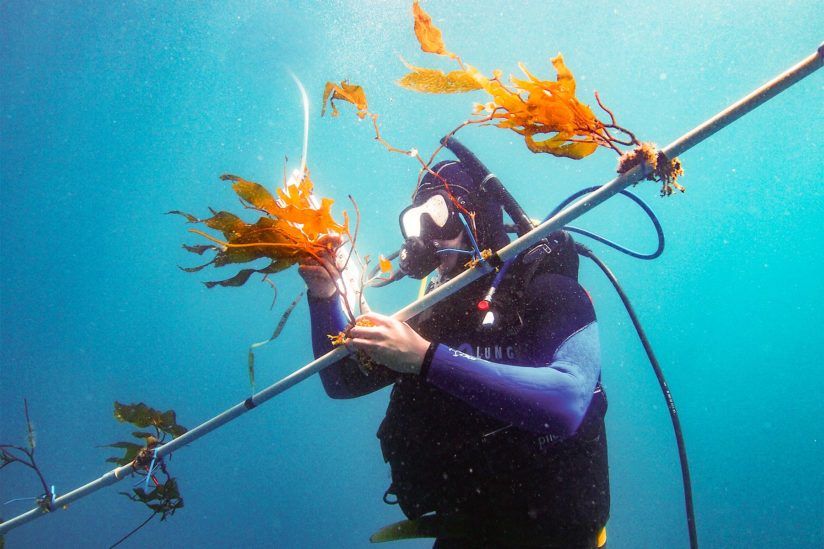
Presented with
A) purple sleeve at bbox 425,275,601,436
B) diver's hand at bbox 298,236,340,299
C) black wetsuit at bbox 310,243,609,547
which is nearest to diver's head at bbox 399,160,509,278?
Result: black wetsuit at bbox 310,243,609,547

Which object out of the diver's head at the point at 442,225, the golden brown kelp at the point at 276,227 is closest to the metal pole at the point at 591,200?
the golden brown kelp at the point at 276,227

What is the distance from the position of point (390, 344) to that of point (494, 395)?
0.54 meters

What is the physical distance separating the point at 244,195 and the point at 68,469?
44.4m

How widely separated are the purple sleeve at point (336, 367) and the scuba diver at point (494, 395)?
1 centimetres

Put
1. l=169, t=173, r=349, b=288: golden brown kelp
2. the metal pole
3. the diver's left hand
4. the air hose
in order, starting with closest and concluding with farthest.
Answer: the metal pole
l=169, t=173, r=349, b=288: golden brown kelp
the diver's left hand
the air hose

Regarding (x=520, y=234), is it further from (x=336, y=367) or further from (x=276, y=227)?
(x=336, y=367)

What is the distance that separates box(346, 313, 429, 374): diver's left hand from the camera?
5.70 ft

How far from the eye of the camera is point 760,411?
51594 millimetres

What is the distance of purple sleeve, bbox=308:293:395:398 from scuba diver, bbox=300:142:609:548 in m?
0.01

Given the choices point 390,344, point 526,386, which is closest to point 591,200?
point 526,386

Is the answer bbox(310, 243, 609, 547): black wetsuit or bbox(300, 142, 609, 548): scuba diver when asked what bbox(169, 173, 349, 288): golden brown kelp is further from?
bbox(310, 243, 609, 547): black wetsuit

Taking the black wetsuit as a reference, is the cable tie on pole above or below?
above

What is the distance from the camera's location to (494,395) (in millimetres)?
1770

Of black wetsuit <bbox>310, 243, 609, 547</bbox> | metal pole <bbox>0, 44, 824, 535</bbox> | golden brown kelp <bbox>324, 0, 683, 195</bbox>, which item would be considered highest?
golden brown kelp <bbox>324, 0, 683, 195</bbox>
